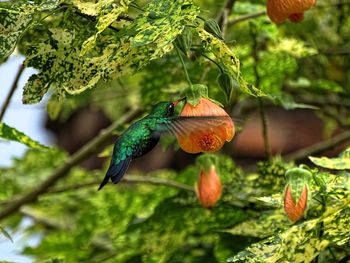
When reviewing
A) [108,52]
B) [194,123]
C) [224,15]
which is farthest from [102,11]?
[224,15]

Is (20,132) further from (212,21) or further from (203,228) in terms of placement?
(203,228)

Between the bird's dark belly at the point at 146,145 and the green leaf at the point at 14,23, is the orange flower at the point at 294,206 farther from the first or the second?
the green leaf at the point at 14,23

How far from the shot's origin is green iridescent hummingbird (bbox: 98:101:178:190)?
1.11 m

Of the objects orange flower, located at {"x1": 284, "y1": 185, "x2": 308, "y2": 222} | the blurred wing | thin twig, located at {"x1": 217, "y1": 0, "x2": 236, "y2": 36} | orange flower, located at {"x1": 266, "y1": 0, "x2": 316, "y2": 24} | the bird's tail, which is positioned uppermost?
orange flower, located at {"x1": 266, "y1": 0, "x2": 316, "y2": 24}

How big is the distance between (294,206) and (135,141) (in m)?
0.21

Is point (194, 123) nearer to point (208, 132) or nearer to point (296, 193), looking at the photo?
point (208, 132)

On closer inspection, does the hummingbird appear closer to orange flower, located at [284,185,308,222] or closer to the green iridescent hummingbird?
the green iridescent hummingbird

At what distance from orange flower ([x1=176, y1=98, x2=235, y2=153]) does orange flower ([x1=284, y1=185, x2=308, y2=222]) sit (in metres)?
0.14

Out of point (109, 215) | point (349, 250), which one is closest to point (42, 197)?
point (109, 215)

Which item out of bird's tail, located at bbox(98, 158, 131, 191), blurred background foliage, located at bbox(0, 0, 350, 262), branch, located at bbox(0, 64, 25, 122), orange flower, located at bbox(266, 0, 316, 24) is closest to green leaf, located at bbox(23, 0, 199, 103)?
blurred background foliage, located at bbox(0, 0, 350, 262)

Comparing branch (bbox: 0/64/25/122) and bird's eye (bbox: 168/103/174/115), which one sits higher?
bird's eye (bbox: 168/103/174/115)

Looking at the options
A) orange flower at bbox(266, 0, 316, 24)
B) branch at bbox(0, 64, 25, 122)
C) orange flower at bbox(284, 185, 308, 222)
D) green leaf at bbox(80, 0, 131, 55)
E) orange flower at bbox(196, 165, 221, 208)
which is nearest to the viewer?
green leaf at bbox(80, 0, 131, 55)

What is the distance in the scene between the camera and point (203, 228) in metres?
1.57

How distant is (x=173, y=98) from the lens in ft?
4.63
